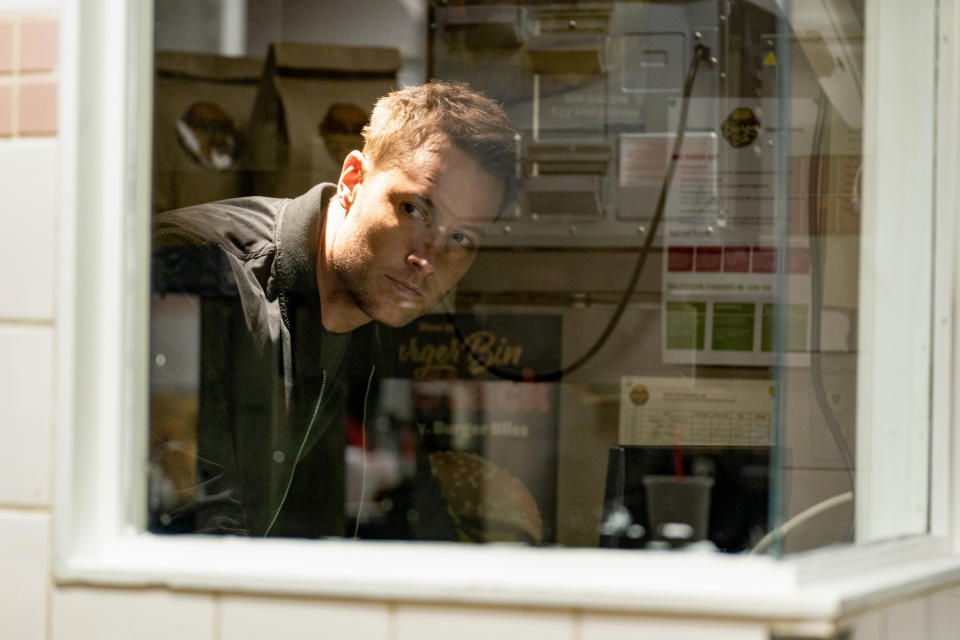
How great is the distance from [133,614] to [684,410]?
3.91 ft

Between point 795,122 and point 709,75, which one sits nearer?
point 795,122

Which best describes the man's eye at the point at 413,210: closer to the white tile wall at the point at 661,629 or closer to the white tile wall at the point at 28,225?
the white tile wall at the point at 28,225

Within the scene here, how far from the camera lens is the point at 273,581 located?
2.25 feet

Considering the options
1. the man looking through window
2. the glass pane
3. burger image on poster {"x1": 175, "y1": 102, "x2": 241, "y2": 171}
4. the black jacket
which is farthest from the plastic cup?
burger image on poster {"x1": 175, "y1": 102, "x2": 241, "y2": 171}

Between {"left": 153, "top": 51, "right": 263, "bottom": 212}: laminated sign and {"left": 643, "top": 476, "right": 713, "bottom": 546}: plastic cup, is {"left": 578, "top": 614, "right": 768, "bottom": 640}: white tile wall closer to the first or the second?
{"left": 643, "top": 476, "right": 713, "bottom": 546}: plastic cup

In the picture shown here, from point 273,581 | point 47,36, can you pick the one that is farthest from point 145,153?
point 273,581

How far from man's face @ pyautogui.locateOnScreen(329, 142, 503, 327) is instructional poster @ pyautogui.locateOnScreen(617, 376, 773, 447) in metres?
0.45

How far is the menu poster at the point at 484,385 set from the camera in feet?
5.85

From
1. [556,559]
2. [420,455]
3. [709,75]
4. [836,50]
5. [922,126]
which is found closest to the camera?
[556,559]

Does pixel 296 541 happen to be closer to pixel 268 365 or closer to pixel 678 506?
pixel 268 365

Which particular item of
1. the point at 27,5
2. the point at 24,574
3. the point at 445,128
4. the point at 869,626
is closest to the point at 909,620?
the point at 869,626

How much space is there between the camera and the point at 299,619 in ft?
2.27

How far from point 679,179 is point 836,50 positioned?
2.21 feet

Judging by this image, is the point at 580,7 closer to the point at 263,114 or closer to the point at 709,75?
the point at 709,75
